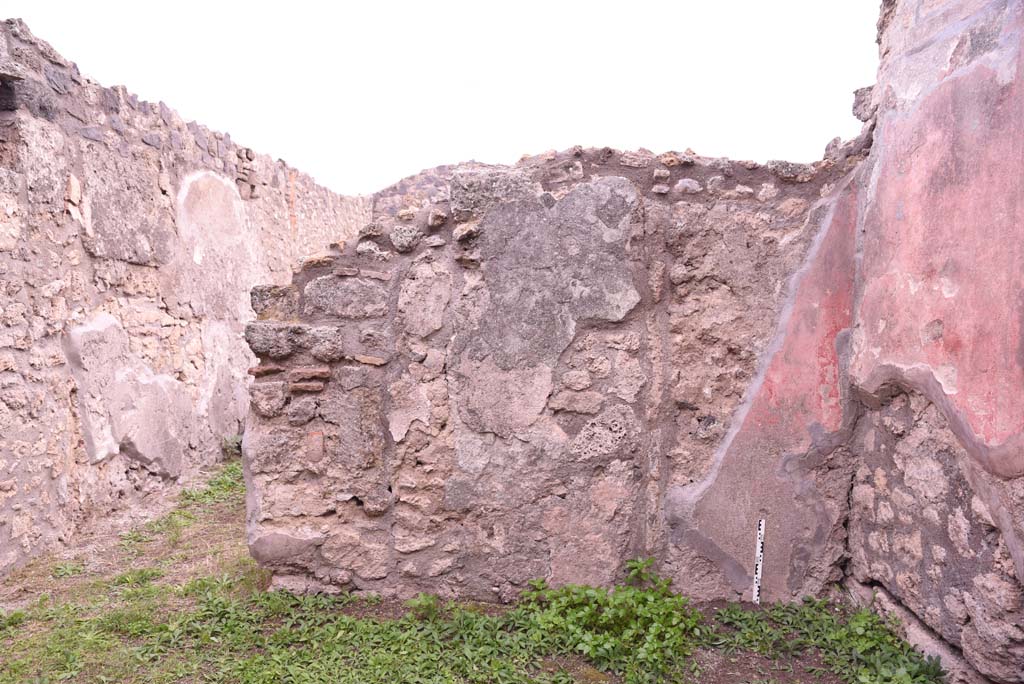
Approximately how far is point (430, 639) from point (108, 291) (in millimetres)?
3066

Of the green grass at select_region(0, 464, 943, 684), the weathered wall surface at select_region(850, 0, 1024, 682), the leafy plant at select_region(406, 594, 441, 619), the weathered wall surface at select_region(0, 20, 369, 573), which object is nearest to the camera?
the weathered wall surface at select_region(850, 0, 1024, 682)

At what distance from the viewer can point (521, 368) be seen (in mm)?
2914

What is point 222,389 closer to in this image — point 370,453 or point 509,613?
point 370,453

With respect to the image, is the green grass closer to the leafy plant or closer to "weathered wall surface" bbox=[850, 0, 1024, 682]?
the leafy plant

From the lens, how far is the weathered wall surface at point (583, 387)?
2859 mm

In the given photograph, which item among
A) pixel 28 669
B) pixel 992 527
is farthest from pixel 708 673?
pixel 28 669

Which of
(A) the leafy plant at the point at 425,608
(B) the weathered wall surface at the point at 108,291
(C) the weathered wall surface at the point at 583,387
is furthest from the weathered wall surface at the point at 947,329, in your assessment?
(B) the weathered wall surface at the point at 108,291

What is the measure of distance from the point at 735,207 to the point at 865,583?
1.60 metres

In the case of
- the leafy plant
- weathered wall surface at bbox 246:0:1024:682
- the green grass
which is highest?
weathered wall surface at bbox 246:0:1024:682

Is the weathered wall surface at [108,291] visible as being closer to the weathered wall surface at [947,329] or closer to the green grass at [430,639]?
the green grass at [430,639]

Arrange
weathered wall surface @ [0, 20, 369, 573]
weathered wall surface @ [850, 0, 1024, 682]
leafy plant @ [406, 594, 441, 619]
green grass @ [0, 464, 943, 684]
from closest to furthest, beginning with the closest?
weathered wall surface @ [850, 0, 1024, 682] → green grass @ [0, 464, 943, 684] → leafy plant @ [406, 594, 441, 619] → weathered wall surface @ [0, 20, 369, 573]

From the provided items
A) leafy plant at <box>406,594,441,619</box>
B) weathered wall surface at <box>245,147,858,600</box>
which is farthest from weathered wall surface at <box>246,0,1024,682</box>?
leafy plant at <box>406,594,441,619</box>

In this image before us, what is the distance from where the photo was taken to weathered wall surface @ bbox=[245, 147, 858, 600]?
2881 mm

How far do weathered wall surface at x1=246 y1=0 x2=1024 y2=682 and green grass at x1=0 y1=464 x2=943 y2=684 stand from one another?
0.16 m
